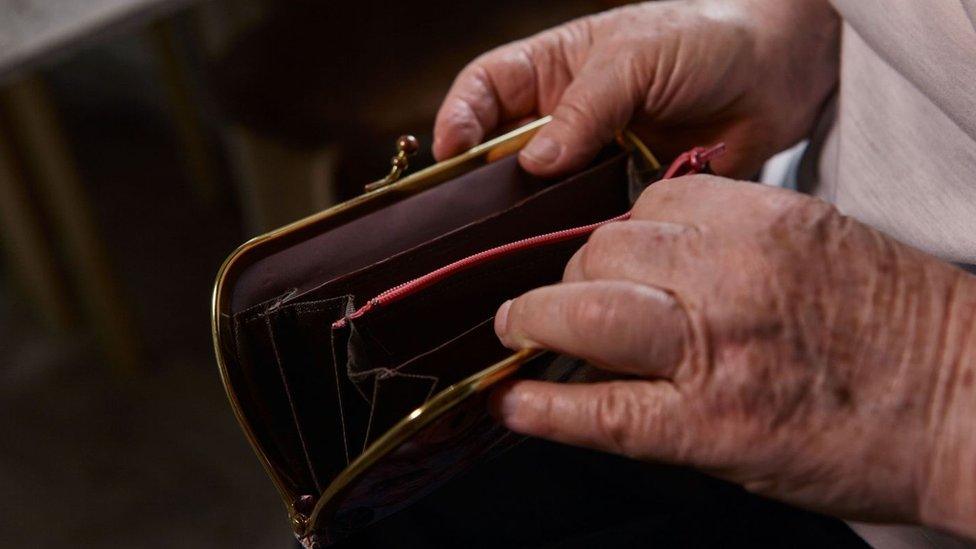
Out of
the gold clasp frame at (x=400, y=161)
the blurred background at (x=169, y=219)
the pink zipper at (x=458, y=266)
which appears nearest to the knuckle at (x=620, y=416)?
the pink zipper at (x=458, y=266)

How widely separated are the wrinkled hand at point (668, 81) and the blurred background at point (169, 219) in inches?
11.8

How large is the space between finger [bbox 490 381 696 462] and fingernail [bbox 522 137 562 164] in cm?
18

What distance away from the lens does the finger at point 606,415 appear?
1.43ft

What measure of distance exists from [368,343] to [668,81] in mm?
306

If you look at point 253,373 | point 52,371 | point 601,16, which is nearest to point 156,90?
point 52,371

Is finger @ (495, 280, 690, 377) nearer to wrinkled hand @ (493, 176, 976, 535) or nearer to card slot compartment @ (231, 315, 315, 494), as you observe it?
wrinkled hand @ (493, 176, 976, 535)

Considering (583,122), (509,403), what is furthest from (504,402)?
(583,122)

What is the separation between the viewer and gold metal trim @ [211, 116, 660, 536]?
448 mm

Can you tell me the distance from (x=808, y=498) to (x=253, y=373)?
0.30m

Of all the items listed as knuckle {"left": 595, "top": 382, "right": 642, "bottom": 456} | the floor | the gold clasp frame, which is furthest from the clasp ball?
the floor

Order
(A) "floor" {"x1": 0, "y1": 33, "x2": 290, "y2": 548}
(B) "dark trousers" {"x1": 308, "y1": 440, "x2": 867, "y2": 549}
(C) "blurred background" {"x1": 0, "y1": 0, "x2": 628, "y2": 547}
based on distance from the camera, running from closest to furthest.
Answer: (B) "dark trousers" {"x1": 308, "y1": 440, "x2": 867, "y2": 549}, (C) "blurred background" {"x1": 0, "y1": 0, "x2": 628, "y2": 547}, (A) "floor" {"x1": 0, "y1": 33, "x2": 290, "y2": 548}

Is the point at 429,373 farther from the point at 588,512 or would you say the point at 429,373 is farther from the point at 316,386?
the point at 588,512

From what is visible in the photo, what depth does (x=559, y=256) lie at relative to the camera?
1.75 ft

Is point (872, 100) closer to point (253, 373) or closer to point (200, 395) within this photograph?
point (253, 373)
